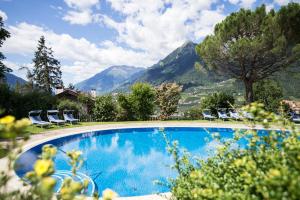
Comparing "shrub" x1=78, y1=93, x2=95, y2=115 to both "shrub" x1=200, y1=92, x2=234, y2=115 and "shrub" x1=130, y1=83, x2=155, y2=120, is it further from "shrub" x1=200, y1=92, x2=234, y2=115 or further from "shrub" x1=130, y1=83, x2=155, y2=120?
"shrub" x1=200, y1=92, x2=234, y2=115

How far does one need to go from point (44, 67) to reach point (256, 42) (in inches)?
1259

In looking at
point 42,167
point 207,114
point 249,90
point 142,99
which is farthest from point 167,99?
point 42,167

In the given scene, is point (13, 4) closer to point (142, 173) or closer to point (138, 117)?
point (138, 117)

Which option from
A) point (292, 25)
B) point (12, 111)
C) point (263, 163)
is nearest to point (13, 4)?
point (12, 111)

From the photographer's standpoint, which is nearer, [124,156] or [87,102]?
[124,156]

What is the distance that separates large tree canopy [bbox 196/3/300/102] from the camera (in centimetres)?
1891

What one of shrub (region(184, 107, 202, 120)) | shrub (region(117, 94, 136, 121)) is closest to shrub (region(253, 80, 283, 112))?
shrub (region(184, 107, 202, 120))

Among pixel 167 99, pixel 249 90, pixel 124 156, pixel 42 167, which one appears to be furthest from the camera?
pixel 167 99

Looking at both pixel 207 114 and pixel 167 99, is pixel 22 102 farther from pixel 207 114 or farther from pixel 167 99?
pixel 207 114

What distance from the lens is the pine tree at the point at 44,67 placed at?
39.4 meters

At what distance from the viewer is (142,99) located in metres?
21.9

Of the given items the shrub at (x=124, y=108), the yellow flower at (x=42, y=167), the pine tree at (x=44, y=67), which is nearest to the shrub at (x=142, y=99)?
the shrub at (x=124, y=108)

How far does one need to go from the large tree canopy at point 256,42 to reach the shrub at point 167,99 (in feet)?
13.6

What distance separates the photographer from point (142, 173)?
30.9ft
